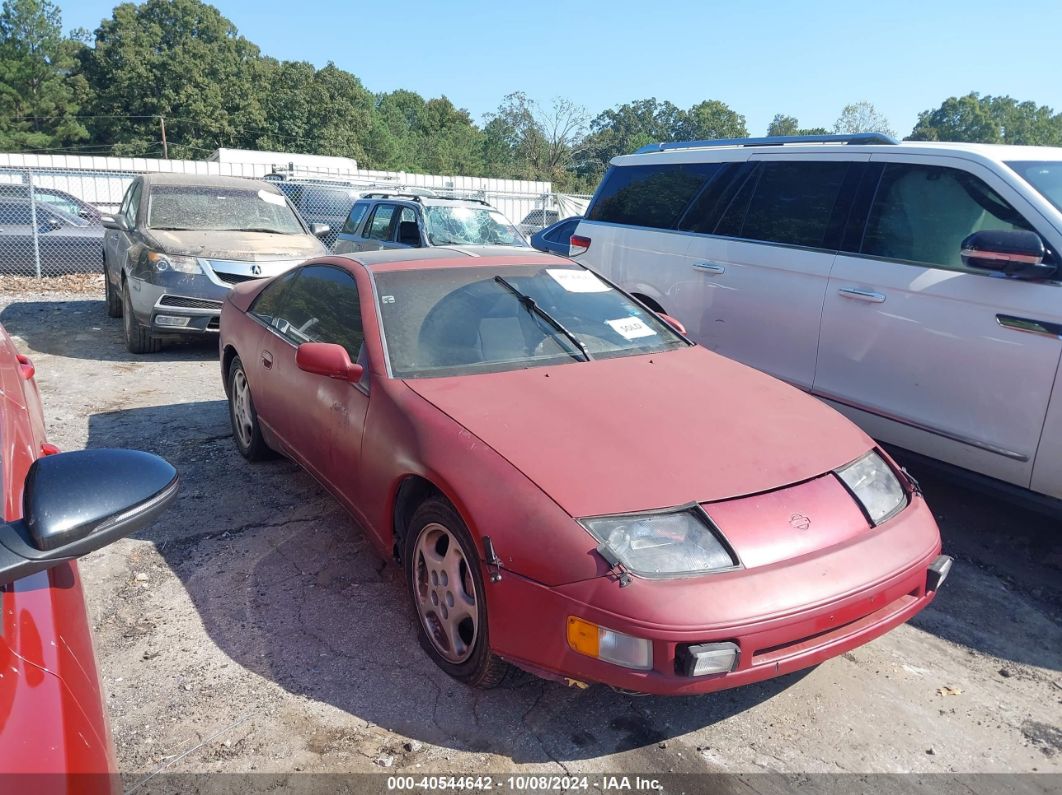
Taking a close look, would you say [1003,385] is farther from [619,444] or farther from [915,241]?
[619,444]

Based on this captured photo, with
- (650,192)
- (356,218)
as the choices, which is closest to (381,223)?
(356,218)

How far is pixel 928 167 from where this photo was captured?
4480mm

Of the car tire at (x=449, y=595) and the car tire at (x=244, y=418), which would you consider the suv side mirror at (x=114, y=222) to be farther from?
the car tire at (x=449, y=595)

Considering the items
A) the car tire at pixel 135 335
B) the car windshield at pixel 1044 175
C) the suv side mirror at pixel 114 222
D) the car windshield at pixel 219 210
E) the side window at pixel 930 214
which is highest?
the car windshield at pixel 1044 175

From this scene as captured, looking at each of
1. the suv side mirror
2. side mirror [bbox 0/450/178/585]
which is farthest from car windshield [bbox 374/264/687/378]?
the suv side mirror

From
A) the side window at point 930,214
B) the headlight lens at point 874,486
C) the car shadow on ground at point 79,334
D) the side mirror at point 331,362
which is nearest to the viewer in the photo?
the headlight lens at point 874,486

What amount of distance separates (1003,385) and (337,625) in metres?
3.44

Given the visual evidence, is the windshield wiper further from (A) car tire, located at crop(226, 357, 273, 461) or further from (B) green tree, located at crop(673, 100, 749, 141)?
(B) green tree, located at crop(673, 100, 749, 141)

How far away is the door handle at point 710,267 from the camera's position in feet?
18.1

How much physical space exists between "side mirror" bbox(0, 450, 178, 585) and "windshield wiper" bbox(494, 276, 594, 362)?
2316 mm

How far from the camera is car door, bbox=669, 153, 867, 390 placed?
16.2 ft

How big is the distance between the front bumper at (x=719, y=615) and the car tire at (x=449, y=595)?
0.15m

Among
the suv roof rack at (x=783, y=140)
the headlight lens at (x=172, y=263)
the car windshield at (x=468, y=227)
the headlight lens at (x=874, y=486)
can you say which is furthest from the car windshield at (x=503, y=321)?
the car windshield at (x=468, y=227)

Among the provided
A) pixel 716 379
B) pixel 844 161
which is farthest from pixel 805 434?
pixel 844 161
